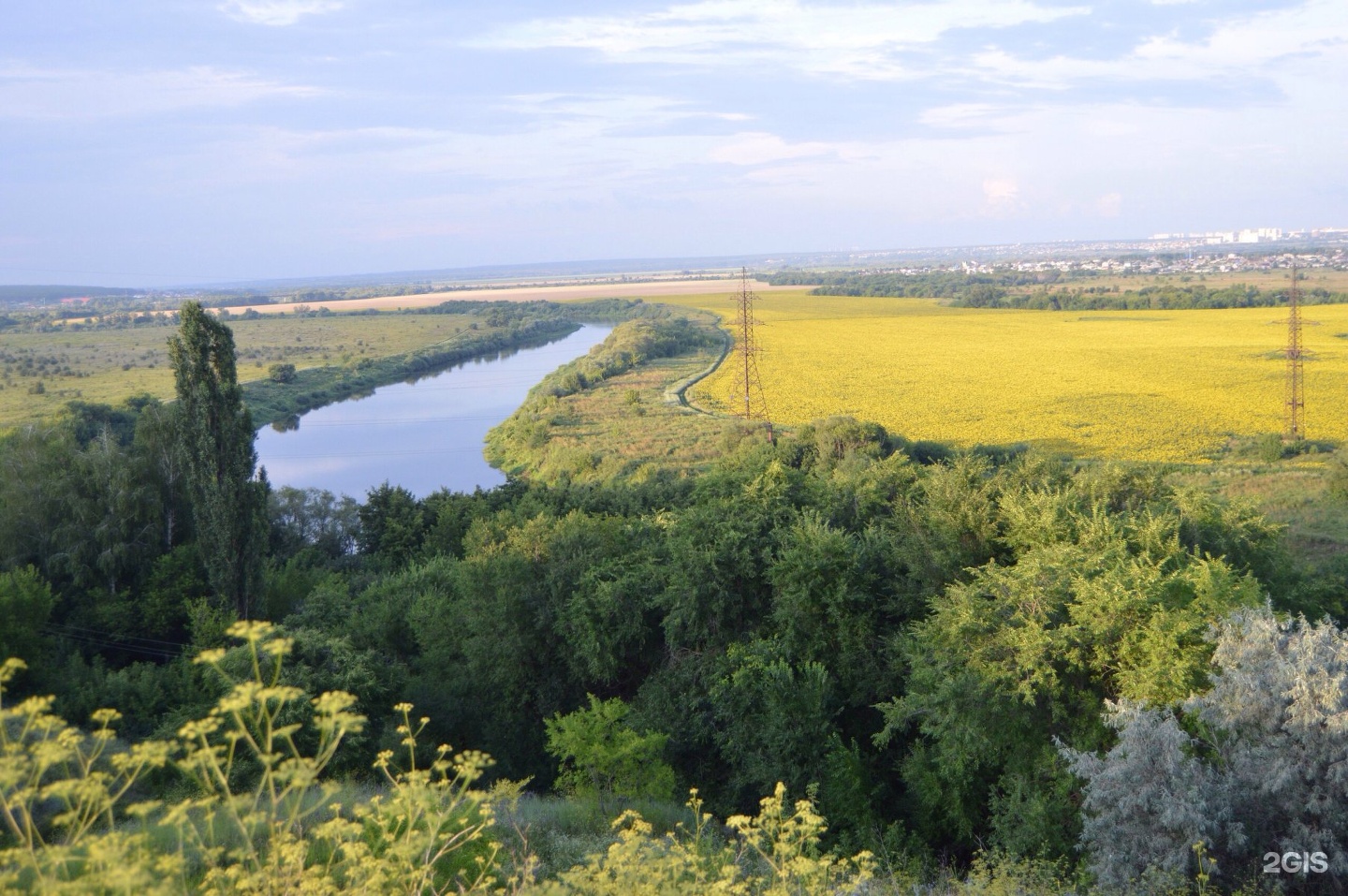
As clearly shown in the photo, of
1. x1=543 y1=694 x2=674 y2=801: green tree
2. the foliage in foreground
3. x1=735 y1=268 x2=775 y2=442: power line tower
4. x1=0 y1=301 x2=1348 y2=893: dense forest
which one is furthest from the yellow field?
x1=543 y1=694 x2=674 y2=801: green tree

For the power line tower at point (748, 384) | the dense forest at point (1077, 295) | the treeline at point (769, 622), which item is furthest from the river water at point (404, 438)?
the dense forest at point (1077, 295)

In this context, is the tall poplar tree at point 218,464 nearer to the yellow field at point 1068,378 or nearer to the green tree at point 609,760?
the green tree at point 609,760

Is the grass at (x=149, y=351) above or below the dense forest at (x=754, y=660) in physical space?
above

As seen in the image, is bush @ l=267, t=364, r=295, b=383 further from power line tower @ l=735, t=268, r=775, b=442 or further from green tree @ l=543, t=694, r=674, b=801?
green tree @ l=543, t=694, r=674, b=801

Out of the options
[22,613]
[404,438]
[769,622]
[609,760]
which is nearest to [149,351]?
[404,438]

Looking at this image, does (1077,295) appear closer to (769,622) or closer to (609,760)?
(769,622)

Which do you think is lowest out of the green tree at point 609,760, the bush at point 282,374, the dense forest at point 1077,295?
the green tree at point 609,760
